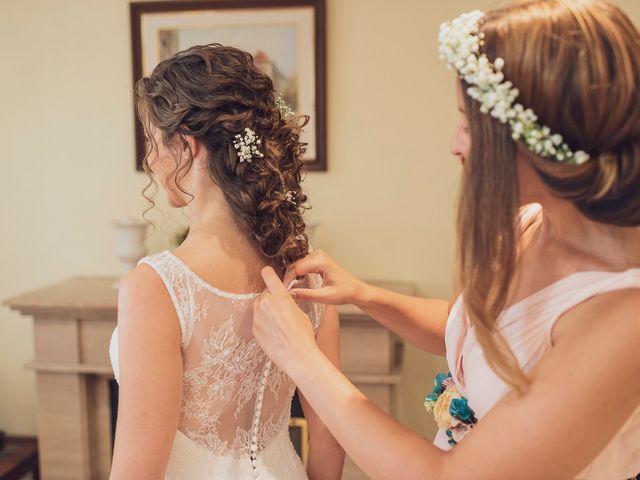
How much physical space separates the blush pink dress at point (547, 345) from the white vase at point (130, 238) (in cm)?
178

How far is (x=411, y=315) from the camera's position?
1470 millimetres

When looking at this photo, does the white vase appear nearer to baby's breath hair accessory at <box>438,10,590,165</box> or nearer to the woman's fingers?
the woman's fingers

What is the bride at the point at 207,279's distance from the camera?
108 centimetres

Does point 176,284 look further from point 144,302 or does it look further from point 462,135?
point 462,135

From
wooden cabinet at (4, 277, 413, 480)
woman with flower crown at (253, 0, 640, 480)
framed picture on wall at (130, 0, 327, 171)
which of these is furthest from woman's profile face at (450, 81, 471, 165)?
framed picture on wall at (130, 0, 327, 171)

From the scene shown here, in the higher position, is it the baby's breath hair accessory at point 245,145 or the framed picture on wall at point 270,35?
the framed picture on wall at point 270,35

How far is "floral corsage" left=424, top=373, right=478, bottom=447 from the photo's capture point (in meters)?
1.15

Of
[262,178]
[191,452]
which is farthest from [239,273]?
[191,452]

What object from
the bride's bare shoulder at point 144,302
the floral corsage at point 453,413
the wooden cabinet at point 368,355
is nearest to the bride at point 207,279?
the bride's bare shoulder at point 144,302

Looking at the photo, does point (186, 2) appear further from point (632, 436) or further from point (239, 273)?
point (632, 436)

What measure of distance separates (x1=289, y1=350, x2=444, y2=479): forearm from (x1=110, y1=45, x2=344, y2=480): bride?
23 centimetres

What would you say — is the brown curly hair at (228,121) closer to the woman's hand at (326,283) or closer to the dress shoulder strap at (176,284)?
the woman's hand at (326,283)

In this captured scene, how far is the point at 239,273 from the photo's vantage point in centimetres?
119

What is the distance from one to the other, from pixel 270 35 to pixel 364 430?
6.67 ft
